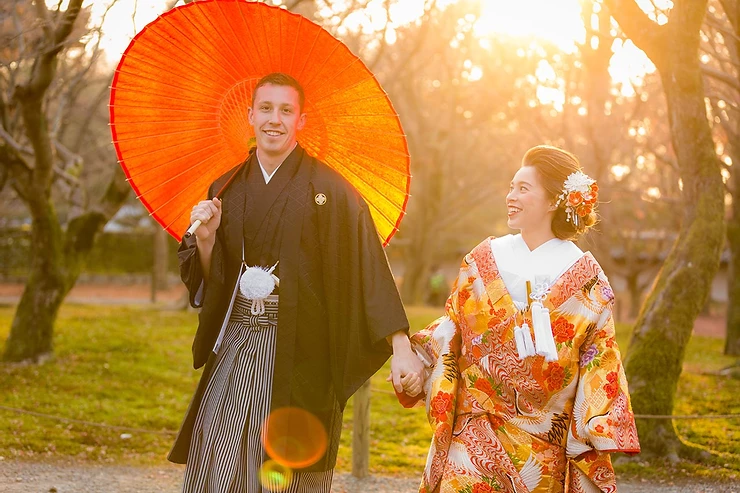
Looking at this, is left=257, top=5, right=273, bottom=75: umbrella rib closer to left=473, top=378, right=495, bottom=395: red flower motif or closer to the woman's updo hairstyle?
the woman's updo hairstyle

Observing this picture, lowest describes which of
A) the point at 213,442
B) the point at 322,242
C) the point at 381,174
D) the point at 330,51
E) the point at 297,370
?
the point at 213,442

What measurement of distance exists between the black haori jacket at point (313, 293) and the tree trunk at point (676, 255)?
3311 millimetres

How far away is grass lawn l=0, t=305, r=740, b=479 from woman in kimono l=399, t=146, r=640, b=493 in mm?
2386

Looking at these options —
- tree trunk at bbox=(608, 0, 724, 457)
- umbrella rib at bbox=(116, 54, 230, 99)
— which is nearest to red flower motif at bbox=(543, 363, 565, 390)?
umbrella rib at bbox=(116, 54, 230, 99)

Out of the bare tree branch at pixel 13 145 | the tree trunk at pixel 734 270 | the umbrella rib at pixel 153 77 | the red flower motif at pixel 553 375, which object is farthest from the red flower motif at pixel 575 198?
the tree trunk at pixel 734 270

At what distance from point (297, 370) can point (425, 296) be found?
19.7m

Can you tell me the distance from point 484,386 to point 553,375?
28 cm

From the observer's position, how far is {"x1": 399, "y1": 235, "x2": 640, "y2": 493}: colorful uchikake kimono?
3.09 meters

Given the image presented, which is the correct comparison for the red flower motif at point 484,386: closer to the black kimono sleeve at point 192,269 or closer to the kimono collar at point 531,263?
the kimono collar at point 531,263

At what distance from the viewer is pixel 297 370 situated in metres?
3.15

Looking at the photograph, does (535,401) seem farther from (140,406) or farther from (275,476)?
(140,406)

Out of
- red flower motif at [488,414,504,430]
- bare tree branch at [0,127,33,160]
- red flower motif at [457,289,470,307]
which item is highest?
bare tree branch at [0,127,33,160]

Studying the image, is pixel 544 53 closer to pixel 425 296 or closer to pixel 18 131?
pixel 425 296

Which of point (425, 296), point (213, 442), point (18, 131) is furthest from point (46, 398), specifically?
point (425, 296)
